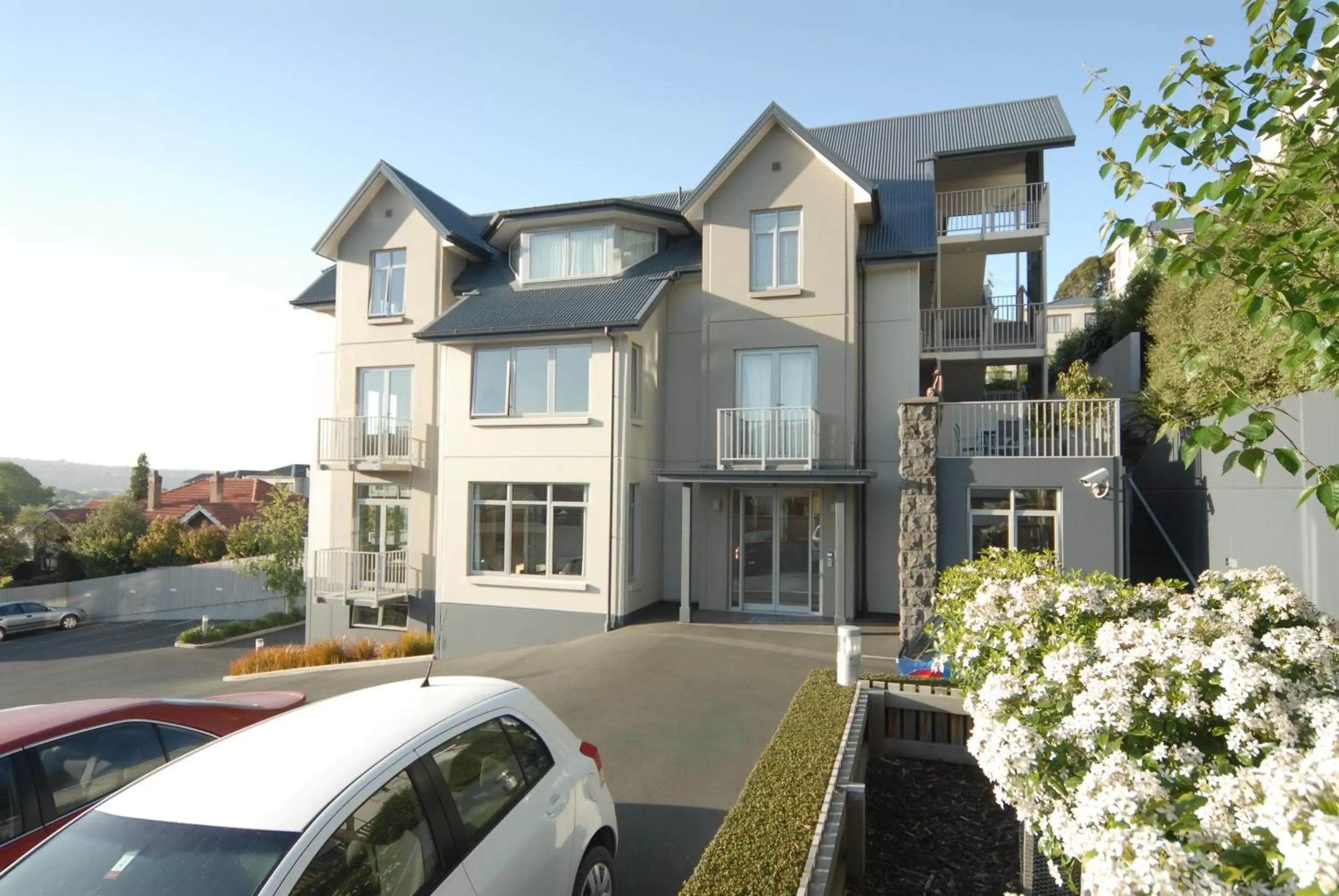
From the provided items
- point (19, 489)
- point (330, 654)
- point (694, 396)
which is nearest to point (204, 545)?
point (330, 654)

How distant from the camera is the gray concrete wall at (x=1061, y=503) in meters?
12.6

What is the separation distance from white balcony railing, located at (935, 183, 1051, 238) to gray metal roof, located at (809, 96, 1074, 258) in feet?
2.56

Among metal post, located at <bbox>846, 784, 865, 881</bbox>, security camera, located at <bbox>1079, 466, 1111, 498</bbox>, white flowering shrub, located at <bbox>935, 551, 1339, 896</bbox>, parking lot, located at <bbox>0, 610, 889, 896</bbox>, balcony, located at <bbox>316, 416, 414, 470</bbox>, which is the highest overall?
balcony, located at <bbox>316, 416, 414, 470</bbox>

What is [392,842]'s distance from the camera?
301cm

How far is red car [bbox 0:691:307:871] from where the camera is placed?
13.0ft

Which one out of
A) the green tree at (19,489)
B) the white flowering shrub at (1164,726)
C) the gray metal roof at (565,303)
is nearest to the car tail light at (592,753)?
the white flowering shrub at (1164,726)

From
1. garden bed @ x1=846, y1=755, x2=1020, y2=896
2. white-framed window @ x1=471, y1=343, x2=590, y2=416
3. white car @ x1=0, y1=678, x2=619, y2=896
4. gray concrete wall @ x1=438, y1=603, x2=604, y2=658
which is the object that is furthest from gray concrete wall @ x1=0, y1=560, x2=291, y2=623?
white car @ x1=0, y1=678, x2=619, y2=896

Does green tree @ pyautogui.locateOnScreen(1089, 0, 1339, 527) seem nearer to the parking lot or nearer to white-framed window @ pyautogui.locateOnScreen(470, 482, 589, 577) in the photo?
the parking lot

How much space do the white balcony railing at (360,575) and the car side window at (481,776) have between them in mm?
14725

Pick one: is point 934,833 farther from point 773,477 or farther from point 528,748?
point 773,477

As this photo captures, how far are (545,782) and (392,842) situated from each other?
1.09m

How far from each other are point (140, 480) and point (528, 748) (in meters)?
59.8

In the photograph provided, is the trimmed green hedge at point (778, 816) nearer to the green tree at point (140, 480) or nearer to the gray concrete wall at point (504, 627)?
the gray concrete wall at point (504, 627)

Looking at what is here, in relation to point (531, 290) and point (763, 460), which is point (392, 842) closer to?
point (763, 460)
